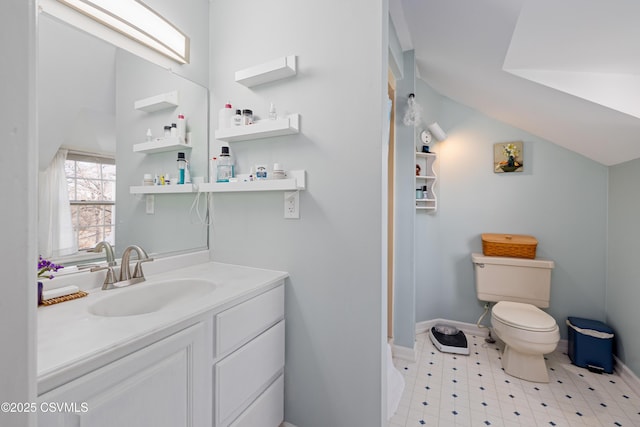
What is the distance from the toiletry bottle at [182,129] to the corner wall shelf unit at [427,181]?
1953mm

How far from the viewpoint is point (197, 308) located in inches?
37.5

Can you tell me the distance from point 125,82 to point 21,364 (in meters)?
1.44

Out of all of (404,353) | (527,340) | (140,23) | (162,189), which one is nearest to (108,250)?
(162,189)

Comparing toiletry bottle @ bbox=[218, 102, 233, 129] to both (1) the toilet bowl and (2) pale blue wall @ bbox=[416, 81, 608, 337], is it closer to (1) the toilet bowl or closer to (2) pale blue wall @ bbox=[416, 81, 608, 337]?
(2) pale blue wall @ bbox=[416, 81, 608, 337]

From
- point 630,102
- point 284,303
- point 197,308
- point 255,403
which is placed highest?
point 630,102

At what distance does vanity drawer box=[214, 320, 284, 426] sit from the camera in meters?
1.02

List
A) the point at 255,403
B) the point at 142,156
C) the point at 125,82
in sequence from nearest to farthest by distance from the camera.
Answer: the point at 255,403, the point at 125,82, the point at 142,156

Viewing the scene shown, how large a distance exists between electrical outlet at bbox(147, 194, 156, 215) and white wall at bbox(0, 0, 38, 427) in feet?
4.10

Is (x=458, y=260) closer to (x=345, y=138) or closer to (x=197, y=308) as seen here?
(x=345, y=138)

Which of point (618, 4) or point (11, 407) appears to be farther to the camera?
point (618, 4)

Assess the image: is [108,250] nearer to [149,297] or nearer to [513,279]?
[149,297]

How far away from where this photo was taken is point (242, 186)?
1.40 metres

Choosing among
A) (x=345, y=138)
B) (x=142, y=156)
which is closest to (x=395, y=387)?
(x=345, y=138)

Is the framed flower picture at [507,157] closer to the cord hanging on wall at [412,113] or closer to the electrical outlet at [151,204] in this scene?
the cord hanging on wall at [412,113]
